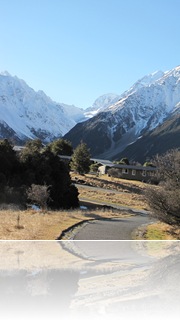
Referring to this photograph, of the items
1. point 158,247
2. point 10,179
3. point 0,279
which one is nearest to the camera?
point 0,279

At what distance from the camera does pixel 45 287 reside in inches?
220

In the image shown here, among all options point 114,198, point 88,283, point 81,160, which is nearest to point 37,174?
point 114,198

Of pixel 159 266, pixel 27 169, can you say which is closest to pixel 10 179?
pixel 27 169

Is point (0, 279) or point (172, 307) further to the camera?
point (0, 279)

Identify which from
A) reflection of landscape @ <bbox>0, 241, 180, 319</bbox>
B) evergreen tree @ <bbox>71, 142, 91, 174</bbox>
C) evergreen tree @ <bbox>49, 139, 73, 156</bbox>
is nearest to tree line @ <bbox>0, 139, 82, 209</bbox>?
evergreen tree @ <bbox>71, 142, 91, 174</bbox>

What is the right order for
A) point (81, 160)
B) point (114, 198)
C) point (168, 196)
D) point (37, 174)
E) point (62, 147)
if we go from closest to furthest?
point (168, 196)
point (37, 174)
point (114, 198)
point (81, 160)
point (62, 147)

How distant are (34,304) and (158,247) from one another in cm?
530

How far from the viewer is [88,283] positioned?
5.93m

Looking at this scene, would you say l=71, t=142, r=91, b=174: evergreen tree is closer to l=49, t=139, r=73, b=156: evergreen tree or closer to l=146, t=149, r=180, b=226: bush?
l=49, t=139, r=73, b=156: evergreen tree

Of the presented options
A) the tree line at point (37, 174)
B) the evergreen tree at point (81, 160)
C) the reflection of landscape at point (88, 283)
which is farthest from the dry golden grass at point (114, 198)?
the reflection of landscape at point (88, 283)

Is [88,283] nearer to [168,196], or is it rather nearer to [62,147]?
[168,196]

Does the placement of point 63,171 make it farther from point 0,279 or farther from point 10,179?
point 0,279

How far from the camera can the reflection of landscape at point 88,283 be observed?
4.77 m

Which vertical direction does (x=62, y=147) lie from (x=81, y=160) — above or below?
above
